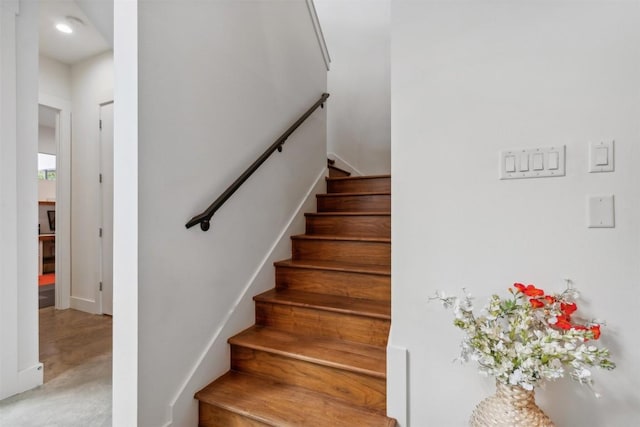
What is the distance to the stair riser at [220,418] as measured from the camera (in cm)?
139

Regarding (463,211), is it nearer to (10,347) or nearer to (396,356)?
(396,356)

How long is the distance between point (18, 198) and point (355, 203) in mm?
2360

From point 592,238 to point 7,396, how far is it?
307 centimetres

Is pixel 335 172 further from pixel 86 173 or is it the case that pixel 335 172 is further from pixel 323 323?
pixel 86 173

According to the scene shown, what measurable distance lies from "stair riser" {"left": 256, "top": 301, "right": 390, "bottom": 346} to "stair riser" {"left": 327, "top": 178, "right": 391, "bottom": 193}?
137 centimetres

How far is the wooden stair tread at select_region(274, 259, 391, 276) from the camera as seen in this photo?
1876 mm

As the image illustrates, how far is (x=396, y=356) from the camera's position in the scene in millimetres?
1302

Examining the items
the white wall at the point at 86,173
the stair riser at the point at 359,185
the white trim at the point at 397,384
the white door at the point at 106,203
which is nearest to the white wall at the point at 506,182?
the white trim at the point at 397,384

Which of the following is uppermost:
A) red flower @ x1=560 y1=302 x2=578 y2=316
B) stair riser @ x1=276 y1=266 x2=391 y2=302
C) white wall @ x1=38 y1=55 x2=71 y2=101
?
white wall @ x1=38 y1=55 x2=71 y2=101

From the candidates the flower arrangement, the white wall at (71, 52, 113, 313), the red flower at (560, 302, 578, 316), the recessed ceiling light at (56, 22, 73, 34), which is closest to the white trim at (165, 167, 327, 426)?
the flower arrangement

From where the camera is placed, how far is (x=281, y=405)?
55.7 inches

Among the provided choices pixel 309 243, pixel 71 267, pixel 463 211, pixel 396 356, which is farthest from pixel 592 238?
pixel 71 267

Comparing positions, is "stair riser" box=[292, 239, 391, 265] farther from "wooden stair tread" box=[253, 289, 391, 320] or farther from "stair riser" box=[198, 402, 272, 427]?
"stair riser" box=[198, 402, 272, 427]

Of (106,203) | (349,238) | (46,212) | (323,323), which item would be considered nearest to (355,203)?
(349,238)
